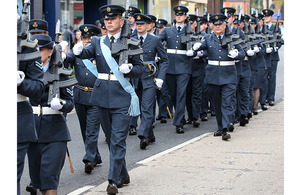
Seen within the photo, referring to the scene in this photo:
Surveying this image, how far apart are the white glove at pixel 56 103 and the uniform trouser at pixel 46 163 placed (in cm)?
33

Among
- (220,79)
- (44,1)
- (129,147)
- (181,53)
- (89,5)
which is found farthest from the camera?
(89,5)

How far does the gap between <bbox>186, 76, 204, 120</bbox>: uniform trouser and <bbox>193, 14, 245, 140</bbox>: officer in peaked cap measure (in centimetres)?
143

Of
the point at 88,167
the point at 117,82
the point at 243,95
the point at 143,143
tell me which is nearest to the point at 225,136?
the point at 143,143

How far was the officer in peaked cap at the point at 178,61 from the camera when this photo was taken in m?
11.7

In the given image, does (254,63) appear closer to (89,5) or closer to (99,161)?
(99,161)

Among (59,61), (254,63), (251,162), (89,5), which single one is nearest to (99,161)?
(251,162)

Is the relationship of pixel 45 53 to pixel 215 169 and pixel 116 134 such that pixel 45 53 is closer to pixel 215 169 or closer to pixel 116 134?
pixel 116 134

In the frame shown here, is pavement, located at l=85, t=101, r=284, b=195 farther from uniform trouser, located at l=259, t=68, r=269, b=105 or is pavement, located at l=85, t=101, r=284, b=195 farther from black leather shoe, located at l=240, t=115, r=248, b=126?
uniform trouser, located at l=259, t=68, r=269, b=105

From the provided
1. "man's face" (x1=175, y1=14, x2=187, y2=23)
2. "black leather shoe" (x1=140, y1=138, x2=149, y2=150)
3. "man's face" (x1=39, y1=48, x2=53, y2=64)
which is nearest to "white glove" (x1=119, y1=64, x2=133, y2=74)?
"man's face" (x1=39, y1=48, x2=53, y2=64)

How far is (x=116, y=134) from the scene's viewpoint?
6945mm

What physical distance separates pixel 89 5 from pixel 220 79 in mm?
12532

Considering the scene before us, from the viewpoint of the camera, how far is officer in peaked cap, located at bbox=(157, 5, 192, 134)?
11742mm

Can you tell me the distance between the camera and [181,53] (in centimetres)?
1206

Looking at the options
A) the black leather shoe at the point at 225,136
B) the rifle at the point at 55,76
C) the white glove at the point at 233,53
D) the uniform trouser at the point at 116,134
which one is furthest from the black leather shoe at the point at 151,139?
the rifle at the point at 55,76
